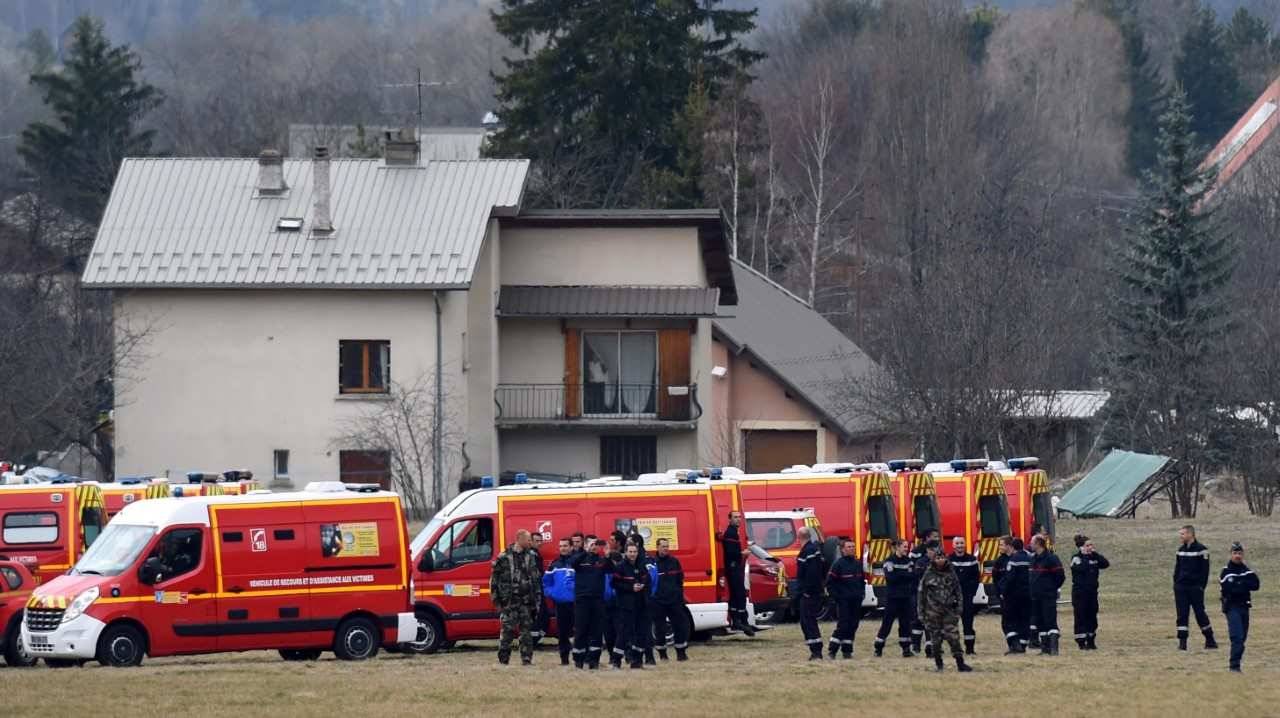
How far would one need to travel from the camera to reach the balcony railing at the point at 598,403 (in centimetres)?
5366

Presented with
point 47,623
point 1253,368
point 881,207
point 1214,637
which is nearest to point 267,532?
point 47,623

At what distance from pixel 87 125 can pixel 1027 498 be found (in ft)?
208

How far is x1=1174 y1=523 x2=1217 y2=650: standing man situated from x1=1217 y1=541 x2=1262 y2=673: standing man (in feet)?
4.57

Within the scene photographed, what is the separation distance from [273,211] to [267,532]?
91.0ft

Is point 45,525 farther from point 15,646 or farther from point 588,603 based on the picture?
point 588,603

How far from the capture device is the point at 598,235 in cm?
5328

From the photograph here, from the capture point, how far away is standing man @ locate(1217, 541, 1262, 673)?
22.7m

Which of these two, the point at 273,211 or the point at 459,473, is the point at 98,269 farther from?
the point at 459,473

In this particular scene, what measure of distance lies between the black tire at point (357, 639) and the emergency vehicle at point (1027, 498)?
11148mm

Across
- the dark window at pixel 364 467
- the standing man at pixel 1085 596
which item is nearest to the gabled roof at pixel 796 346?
the dark window at pixel 364 467

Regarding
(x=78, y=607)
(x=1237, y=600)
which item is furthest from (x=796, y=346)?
(x=1237, y=600)

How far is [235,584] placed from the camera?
2556 centimetres

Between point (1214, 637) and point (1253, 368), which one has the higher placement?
point (1253, 368)

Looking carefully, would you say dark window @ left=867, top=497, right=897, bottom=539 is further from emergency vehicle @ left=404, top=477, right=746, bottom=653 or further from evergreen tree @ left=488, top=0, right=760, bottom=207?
evergreen tree @ left=488, top=0, right=760, bottom=207
